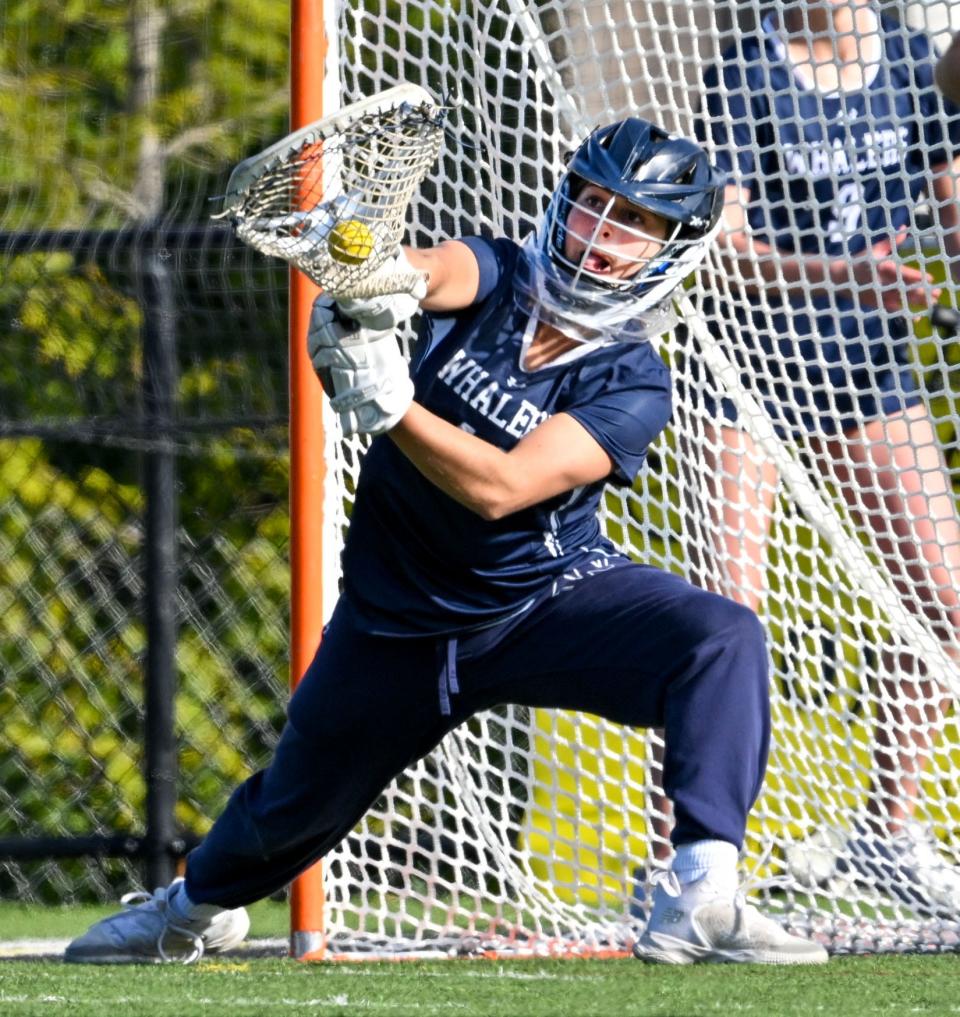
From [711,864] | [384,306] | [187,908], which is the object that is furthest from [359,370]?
[187,908]

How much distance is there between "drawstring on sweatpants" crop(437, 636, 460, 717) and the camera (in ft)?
11.0

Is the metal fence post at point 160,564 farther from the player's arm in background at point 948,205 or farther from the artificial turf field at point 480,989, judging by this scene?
the player's arm in background at point 948,205

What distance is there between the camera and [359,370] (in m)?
2.83

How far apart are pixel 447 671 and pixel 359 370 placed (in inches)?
28.5

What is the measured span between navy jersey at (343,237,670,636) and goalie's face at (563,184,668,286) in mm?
145

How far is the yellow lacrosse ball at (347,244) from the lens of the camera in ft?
8.91

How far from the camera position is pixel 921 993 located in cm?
313

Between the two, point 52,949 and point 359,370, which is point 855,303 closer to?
point 359,370

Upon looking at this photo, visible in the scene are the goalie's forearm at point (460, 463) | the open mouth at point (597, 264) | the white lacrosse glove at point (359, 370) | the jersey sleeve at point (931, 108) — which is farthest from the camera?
the jersey sleeve at point (931, 108)

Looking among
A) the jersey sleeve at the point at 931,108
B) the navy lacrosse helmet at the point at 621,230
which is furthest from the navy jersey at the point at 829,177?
the navy lacrosse helmet at the point at 621,230

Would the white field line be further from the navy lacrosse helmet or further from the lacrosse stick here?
the lacrosse stick

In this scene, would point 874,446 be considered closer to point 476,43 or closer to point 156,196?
point 476,43

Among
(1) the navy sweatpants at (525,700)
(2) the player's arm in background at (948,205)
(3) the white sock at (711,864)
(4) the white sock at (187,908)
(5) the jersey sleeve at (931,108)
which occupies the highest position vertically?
(5) the jersey sleeve at (931,108)

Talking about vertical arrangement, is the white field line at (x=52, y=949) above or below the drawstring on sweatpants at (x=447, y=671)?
below
